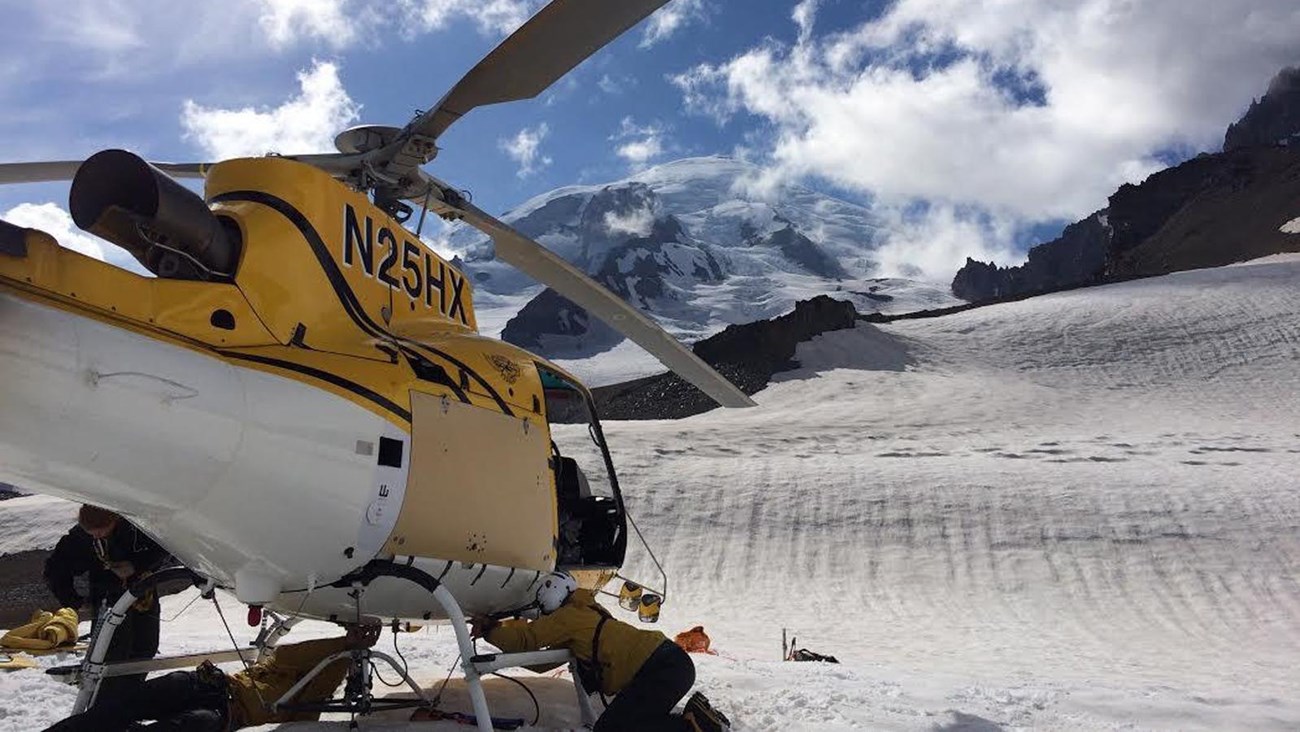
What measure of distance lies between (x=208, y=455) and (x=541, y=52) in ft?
8.69

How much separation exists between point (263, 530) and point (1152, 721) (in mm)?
5420

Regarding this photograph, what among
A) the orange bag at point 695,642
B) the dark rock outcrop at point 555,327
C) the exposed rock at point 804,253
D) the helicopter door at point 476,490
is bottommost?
the orange bag at point 695,642

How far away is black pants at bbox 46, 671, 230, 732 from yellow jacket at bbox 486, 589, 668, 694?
4.79 feet

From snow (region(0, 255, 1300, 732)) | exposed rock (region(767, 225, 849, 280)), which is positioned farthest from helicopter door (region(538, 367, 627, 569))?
exposed rock (region(767, 225, 849, 280))

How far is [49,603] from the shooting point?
62.7 ft

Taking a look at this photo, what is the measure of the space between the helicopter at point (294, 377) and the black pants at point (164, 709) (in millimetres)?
586

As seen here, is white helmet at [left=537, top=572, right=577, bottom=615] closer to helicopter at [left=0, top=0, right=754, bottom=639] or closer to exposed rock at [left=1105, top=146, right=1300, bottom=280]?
helicopter at [left=0, top=0, right=754, bottom=639]

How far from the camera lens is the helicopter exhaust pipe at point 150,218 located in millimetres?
3801

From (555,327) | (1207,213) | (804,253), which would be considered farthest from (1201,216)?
(804,253)

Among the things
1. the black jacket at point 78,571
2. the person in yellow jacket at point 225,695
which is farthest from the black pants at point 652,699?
the black jacket at point 78,571

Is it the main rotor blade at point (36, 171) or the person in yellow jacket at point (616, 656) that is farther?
the main rotor blade at point (36, 171)

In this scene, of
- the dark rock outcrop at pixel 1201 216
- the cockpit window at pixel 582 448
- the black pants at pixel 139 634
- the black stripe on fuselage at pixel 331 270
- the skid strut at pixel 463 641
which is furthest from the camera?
the dark rock outcrop at pixel 1201 216

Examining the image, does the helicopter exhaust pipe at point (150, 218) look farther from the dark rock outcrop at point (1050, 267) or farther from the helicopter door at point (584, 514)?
the dark rock outcrop at point (1050, 267)

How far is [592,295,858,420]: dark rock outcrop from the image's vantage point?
135ft
